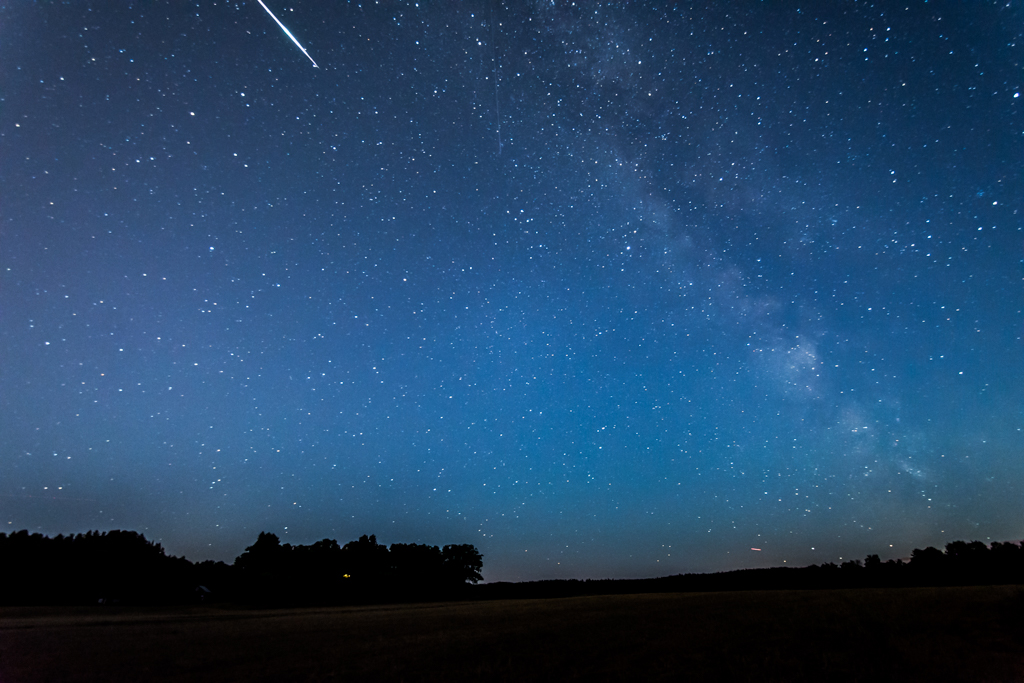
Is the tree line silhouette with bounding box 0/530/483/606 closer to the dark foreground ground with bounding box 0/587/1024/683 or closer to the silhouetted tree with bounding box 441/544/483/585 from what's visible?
the silhouetted tree with bounding box 441/544/483/585

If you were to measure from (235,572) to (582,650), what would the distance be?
8614 cm

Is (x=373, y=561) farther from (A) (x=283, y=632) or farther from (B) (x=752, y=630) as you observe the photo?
(B) (x=752, y=630)

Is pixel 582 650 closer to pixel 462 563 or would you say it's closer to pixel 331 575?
pixel 331 575

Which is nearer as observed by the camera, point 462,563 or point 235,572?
point 235,572

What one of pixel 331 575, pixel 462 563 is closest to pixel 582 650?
pixel 331 575

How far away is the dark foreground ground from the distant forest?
1925 inches

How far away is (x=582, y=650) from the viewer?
1555cm

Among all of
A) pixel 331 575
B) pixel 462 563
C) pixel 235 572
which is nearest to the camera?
pixel 331 575

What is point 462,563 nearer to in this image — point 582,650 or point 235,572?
point 235,572

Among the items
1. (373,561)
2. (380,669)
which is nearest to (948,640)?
(380,669)

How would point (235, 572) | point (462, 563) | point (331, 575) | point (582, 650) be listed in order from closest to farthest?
point (582, 650) < point (331, 575) < point (235, 572) < point (462, 563)

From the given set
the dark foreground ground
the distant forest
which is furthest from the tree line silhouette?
the dark foreground ground

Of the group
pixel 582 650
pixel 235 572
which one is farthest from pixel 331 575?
pixel 582 650

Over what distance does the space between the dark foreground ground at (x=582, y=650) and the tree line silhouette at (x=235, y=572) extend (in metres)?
49.8
